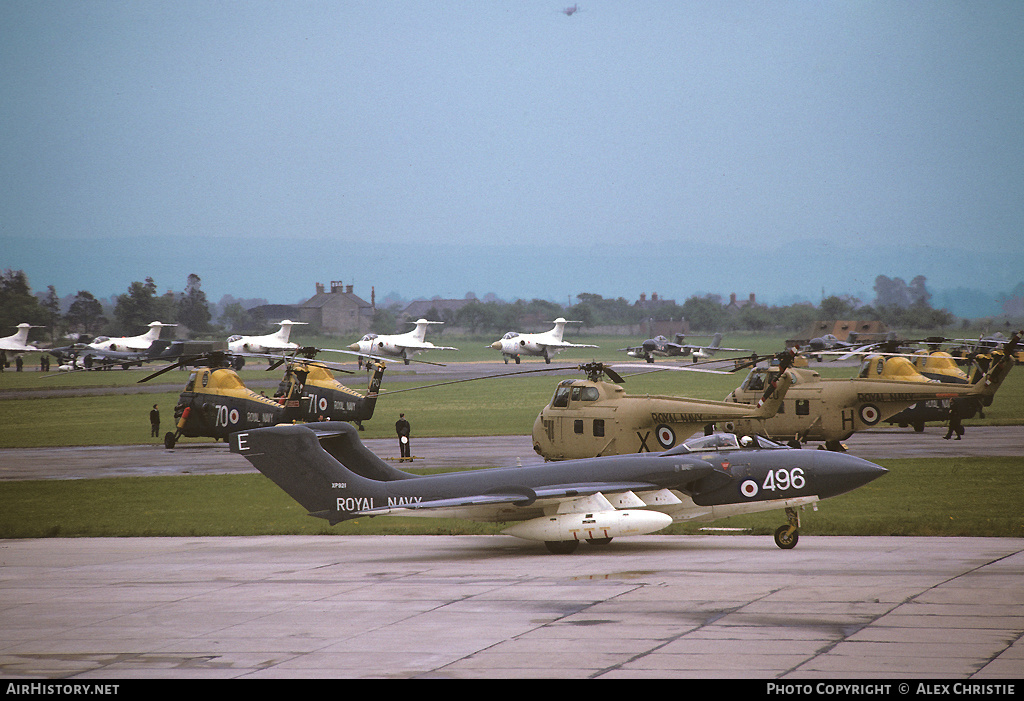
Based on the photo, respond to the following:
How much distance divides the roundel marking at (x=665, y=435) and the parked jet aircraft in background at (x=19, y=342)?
4030cm

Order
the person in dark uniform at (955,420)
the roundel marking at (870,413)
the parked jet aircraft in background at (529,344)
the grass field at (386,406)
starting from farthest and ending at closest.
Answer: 1. the parked jet aircraft in background at (529,344)
2. the grass field at (386,406)
3. the person in dark uniform at (955,420)
4. the roundel marking at (870,413)

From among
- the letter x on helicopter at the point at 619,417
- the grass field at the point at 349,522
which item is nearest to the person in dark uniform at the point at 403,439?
the grass field at the point at 349,522

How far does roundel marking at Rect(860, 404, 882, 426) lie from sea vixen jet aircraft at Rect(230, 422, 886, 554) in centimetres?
1439

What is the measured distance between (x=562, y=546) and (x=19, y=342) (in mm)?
45463

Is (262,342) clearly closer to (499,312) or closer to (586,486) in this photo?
(499,312)

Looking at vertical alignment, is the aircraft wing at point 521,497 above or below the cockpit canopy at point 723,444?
below

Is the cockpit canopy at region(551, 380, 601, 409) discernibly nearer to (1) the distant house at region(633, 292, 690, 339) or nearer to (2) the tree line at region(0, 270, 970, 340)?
(2) the tree line at region(0, 270, 970, 340)

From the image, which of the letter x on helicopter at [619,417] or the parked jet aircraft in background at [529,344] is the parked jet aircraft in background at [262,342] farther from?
the letter x on helicopter at [619,417]

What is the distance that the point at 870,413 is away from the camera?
31.7m

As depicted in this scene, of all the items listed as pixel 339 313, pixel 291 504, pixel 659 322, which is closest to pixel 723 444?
pixel 291 504

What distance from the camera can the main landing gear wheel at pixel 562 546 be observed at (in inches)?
718

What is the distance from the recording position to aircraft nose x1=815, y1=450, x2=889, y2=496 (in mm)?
17500
